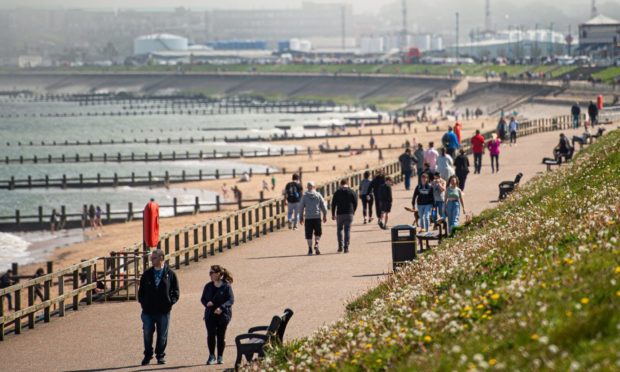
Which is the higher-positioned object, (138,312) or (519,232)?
(519,232)

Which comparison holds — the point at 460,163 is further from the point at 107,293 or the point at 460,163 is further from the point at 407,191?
the point at 107,293

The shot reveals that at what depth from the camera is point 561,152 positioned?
3869cm

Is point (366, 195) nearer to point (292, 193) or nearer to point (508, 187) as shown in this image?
point (292, 193)

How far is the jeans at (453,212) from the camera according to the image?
83.4 feet

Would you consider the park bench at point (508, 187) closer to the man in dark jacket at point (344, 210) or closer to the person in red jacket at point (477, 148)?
the man in dark jacket at point (344, 210)

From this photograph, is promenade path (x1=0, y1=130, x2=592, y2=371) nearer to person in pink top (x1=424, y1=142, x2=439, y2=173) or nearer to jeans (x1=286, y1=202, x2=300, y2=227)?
jeans (x1=286, y1=202, x2=300, y2=227)

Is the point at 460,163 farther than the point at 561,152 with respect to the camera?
No

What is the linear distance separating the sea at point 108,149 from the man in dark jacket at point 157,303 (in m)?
29.6

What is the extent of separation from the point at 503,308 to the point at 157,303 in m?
5.85

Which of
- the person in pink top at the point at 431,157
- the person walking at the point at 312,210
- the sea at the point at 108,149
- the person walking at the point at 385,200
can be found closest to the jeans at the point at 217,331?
the person walking at the point at 312,210

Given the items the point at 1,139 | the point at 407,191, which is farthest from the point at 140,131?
the point at 407,191

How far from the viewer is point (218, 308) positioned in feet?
53.4

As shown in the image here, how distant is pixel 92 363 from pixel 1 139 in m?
127

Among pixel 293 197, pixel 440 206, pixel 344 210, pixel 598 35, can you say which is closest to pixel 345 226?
pixel 344 210
